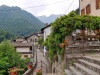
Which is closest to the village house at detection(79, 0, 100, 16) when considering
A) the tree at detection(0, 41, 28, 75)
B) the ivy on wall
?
the ivy on wall

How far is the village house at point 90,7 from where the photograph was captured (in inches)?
746

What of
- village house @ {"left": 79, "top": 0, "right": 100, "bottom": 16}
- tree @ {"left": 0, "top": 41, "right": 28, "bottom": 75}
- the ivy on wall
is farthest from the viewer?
tree @ {"left": 0, "top": 41, "right": 28, "bottom": 75}

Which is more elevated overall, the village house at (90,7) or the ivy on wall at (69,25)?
the village house at (90,7)

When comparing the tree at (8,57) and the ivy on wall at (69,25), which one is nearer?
the ivy on wall at (69,25)

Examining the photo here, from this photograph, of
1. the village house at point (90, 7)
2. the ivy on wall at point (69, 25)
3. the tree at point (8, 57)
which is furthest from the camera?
the tree at point (8, 57)

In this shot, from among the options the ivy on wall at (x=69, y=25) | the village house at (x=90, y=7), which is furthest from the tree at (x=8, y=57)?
the ivy on wall at (x=69, y=25)

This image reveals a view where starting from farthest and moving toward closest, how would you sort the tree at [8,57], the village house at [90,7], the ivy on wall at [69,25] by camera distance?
the tree at [8,57] < the village house at [90,7] < the ivy on wall at [69,25]

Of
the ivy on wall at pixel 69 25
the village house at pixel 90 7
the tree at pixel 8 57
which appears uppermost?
the village house at pixel 90 7

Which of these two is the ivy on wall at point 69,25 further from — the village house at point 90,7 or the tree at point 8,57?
the tree at point 8,57

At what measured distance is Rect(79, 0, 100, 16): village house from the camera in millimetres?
18953

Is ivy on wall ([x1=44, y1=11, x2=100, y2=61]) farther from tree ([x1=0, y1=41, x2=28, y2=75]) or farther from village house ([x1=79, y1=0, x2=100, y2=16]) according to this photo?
tree ([x1=0, y1=41, x2=28, y2=75])

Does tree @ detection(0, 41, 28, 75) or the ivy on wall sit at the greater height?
the ivy on wall

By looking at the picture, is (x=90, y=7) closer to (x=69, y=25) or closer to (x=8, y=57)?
(x=69, y=25)

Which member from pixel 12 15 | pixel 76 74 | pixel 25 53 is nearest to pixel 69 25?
pixel 76 74
